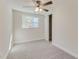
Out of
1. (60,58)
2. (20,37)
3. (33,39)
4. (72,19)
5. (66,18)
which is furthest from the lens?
(33,39)

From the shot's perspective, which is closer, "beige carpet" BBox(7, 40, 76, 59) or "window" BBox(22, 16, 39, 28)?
"beige carpet" BBox(7, 40, 76, 59)

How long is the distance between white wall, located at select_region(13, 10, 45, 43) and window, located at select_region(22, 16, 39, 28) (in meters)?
0.24

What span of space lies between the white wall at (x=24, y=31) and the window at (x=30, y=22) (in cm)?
24

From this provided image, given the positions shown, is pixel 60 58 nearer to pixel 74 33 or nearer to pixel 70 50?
pixel 70 50

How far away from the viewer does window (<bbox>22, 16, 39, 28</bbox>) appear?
6820 millimetres

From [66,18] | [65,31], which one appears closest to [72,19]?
[66,18]

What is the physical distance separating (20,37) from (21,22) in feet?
3.55

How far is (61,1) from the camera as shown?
4.43 metres

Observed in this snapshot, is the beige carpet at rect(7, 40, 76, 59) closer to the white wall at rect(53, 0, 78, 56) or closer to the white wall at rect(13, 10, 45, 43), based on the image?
the white wall at rect(53, 0, 78, 56)

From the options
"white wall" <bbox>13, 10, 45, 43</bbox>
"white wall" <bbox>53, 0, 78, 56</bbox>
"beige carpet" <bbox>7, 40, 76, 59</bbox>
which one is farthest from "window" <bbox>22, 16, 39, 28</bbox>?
"white wall" <bbox>53, 0, 78, 56</bbox>

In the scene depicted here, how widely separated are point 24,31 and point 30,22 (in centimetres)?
86

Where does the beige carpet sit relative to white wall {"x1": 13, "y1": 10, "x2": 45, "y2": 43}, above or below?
below

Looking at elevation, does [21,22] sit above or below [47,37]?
above

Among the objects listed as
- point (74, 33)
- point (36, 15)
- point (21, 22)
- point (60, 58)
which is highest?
point (36, 15)
